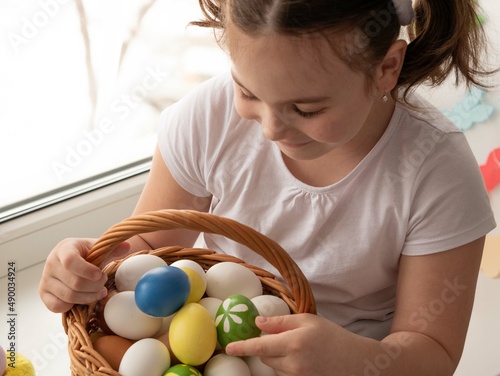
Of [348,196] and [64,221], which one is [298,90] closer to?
[348,196]

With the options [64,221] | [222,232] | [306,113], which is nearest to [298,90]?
[306,113]

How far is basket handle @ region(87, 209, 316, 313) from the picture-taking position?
831 mm

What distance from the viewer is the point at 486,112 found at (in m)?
1.63

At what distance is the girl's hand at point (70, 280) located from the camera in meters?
0.86

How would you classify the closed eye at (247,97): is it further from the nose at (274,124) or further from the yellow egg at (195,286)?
the yellow egg at (195,286)

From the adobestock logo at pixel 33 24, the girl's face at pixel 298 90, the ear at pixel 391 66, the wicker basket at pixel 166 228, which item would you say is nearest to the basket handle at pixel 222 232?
the wicker basket at pixel 166 228

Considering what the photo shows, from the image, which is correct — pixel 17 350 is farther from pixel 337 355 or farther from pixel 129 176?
pixel 337 355

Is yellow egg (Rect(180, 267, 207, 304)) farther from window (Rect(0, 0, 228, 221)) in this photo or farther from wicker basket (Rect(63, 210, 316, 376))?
window (Rect(0, 0, 228, 221))

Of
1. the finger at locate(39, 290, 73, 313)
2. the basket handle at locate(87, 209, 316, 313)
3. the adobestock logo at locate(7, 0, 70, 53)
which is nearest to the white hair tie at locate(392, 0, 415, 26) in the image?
the basket handle at locate(87, 209, 316, 313)

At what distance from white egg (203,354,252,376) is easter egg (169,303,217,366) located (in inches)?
0.4

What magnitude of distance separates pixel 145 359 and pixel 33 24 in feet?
2.34

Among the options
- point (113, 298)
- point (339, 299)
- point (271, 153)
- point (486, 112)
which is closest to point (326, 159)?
point (271, 153)

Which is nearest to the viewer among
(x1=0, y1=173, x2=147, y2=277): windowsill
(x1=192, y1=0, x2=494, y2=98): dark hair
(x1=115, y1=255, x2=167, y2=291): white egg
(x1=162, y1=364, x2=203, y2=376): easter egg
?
(x1=192, y1=0, x2=494, y2=98): dark hair

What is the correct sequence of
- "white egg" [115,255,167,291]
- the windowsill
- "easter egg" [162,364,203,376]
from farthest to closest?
the windowsill → "white egg" [115,255,167,291] → "easter egg" [162,364,203,376]
